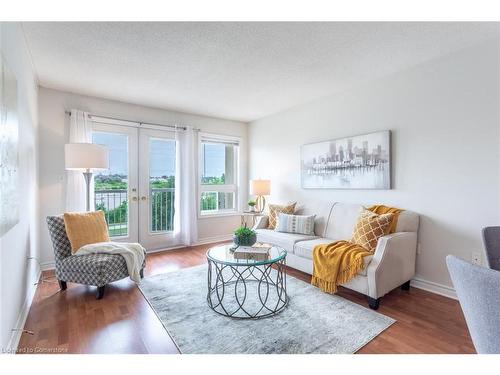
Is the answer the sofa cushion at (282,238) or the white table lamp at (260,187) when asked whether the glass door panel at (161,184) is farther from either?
the sofa cushion at (282,238)

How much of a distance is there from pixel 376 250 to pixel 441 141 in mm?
1311

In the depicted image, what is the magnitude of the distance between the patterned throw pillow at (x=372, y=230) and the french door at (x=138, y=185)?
120 inches

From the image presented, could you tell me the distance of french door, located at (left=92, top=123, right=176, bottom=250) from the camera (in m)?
3.80

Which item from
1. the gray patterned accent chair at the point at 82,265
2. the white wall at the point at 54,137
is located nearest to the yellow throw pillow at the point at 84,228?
the gray patterned accent chair at the point at 82,265

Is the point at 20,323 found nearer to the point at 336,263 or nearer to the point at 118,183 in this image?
the point at 118,183

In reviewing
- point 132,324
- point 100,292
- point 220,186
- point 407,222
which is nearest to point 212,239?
point 220,186

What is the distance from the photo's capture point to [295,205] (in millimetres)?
3891

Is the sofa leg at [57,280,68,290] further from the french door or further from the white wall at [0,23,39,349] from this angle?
the french door

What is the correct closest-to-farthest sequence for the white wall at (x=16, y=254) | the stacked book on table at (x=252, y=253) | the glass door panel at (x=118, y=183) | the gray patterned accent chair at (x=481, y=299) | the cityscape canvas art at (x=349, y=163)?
the gray patterned accent chair at (x=481, y=299)
the white wall at (x=16, y=254)
the stacked book on table at (x=252, y=253)
the cityscape canvas art at (x=349, y=163)
the glass door panel at (x=118, y=183)

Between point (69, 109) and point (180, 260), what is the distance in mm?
2581

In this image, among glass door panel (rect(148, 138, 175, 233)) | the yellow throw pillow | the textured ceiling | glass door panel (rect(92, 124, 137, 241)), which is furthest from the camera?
glass door panel (rect(148, 138, 175, 233))

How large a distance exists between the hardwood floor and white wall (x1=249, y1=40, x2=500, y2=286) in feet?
2.01

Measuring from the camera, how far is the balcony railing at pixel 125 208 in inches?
150

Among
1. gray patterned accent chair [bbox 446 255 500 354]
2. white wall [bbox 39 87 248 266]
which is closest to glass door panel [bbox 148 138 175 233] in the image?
white wall [bbox 39 87 248 266]
